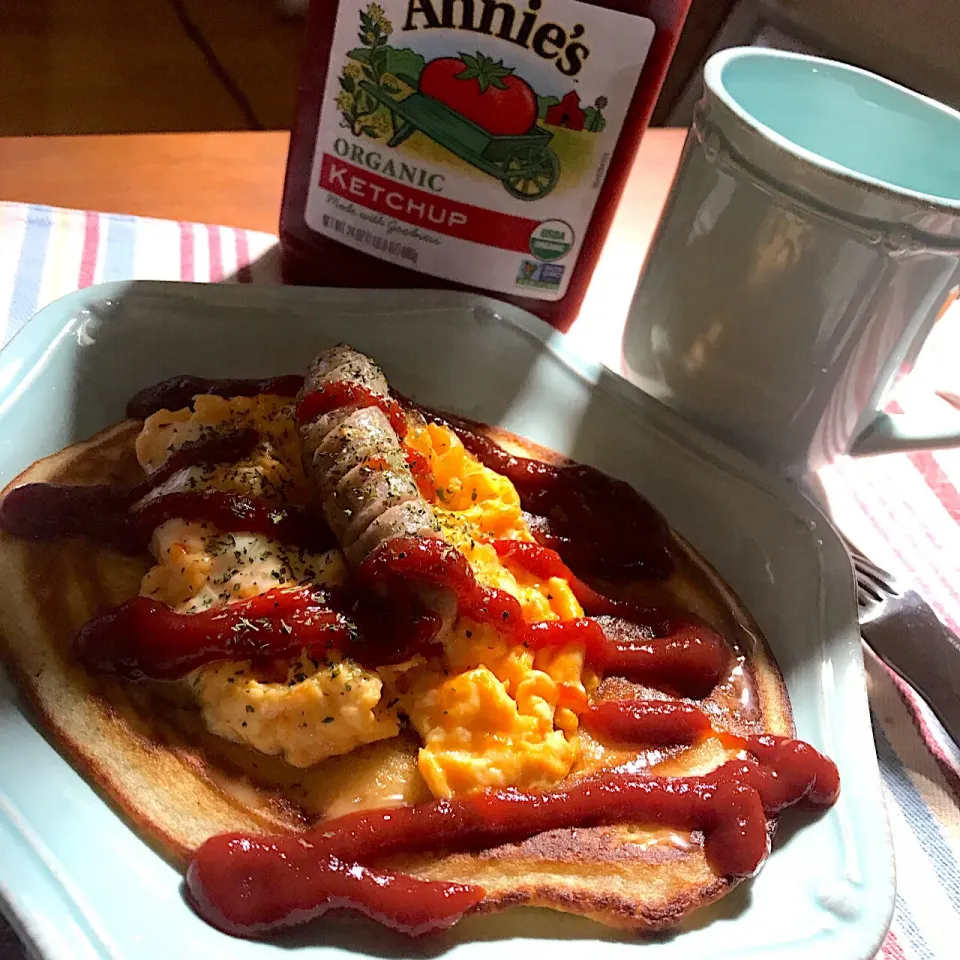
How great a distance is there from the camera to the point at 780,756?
138 centimetres

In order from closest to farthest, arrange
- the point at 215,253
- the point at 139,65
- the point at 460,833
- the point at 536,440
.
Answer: the point at 460,833, the point at 536,440, the point at 215,253, the point at 139,65

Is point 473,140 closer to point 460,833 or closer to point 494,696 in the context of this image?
point 494,696

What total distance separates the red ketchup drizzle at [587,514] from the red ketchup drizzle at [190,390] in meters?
0.23

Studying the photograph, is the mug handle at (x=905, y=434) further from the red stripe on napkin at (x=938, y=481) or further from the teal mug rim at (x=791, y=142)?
the teal mug rim at (x=791, y=142)

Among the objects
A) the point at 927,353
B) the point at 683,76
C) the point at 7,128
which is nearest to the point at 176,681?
the point at 927,353

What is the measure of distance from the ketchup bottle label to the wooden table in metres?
0.46

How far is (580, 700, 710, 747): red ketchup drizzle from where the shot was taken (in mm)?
1402

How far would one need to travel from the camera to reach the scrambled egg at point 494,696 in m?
1.25

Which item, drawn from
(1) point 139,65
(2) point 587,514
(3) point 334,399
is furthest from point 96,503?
(1) point 139,65

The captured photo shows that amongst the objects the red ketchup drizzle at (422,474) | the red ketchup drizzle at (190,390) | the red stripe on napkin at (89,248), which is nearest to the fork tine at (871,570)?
the red ketchup drizzle at (422,474)

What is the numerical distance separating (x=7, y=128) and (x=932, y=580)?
377 centimetres

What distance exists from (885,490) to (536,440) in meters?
0.86

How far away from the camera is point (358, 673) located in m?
1.23

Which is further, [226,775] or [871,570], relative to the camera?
[871,570]
